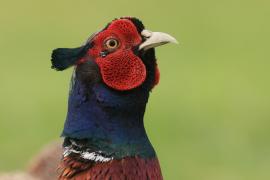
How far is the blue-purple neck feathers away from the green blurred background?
5.85 metres

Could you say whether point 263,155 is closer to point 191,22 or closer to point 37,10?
point 191,22

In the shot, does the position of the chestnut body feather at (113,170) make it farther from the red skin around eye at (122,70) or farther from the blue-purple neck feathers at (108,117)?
the red skin around eye at (122,70)

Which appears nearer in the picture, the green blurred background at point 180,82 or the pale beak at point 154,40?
the pale beak at point 154,40

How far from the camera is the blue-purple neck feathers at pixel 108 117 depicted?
5.68 metres

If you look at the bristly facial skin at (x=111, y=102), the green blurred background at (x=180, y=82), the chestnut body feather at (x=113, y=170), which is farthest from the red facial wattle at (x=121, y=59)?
the green blurred background at (x=180, y=82)

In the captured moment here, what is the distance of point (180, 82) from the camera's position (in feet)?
52.4

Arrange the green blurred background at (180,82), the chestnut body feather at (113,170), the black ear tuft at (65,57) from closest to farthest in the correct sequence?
the chestnut body feather at (113,170) < the black ear tuft at (65,57) < the green blurred background at (180,82)

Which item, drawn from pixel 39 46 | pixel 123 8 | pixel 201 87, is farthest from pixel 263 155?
pixel 123 8

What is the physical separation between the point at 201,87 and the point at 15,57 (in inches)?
147

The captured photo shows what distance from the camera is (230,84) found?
15977mm

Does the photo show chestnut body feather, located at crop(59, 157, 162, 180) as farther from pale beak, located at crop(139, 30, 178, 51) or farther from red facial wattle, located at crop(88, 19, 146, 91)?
pale beak, located at crop(139, 30, 178, 51)

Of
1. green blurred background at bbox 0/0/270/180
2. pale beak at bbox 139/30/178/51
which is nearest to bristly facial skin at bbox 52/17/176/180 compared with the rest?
pale beak at bbox 139/30/178/51

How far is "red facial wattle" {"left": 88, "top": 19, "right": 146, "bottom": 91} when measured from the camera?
18.6 ft

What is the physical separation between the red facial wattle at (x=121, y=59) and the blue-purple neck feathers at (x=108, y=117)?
0.05 metres
